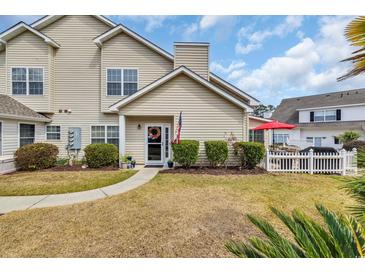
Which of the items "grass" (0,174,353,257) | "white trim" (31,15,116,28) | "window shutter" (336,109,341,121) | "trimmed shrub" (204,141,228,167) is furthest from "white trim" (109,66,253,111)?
"window shutter" (336,109,341,121)

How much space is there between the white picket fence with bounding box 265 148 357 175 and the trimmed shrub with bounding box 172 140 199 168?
353 cm

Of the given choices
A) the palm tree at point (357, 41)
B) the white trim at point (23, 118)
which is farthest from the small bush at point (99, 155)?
the palm tree at point (357, 41)

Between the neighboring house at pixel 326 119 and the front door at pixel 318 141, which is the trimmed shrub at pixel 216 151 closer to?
the neighboring house at pixel 326 119

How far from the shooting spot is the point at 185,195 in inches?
243

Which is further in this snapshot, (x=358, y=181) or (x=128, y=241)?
(x=128, y=241)

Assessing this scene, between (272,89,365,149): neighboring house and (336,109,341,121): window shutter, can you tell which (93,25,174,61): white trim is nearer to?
(272,89,365,149): neighboring house

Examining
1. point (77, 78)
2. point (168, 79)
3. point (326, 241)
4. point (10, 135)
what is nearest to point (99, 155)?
point (10, 135)

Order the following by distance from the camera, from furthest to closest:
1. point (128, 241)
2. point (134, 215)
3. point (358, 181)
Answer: point (134, 215) → point (128, 241) → point (358, 181)

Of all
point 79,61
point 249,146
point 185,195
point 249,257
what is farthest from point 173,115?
point 249,257

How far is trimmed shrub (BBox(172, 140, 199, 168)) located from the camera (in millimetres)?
9586

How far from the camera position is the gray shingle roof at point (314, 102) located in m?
24.1

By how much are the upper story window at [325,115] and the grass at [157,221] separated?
863 inches

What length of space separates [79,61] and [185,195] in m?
11.4

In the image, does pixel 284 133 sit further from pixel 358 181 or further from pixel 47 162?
pixel 358 181
